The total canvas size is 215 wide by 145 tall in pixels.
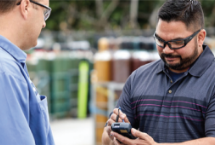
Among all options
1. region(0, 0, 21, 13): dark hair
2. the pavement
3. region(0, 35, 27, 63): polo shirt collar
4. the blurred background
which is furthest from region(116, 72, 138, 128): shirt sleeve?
the pavement

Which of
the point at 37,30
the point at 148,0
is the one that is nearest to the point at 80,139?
the point at 37,30

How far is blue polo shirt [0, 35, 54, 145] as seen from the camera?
1.75 metres

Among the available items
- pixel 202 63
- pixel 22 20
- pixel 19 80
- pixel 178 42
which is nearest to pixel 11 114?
pixel 19 80

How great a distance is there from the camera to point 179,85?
2.56 m

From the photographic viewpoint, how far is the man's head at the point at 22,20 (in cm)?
193

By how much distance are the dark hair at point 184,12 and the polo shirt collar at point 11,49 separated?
1.23m

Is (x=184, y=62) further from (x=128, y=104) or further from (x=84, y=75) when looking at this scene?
(x=84, y=75)

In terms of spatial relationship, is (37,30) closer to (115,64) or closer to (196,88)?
(196,88)

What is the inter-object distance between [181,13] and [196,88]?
604mm

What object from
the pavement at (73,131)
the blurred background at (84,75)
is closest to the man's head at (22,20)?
the blurred background at (84,75)

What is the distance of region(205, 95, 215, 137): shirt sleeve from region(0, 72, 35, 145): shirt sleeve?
1.24m

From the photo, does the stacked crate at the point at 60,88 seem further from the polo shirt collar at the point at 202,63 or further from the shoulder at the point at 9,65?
the shoulder at the point at 9,65

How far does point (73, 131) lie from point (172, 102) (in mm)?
8008

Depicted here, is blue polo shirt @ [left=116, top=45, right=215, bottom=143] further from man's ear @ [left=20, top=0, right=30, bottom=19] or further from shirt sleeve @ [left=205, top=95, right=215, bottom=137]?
man's ear @ [left=20, top=0, right=30, bottom=19]
